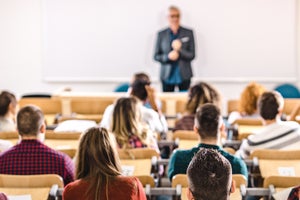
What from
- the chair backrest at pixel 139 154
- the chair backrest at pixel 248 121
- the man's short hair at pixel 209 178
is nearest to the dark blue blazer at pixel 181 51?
the chair backrest at pixel 248 121

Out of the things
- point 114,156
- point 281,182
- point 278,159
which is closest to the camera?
point 114,156

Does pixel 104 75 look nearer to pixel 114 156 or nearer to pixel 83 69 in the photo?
pixel 83 69

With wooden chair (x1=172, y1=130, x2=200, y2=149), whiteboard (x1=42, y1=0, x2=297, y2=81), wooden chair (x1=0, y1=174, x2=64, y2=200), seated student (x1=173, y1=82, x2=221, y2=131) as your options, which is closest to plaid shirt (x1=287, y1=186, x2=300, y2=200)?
wooden chair (x1=0, y1=174, x2=64, y2=200)

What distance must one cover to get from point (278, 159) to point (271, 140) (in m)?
0.61

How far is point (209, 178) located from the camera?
9.14 ft

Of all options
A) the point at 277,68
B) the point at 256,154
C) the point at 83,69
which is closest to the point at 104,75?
the point at 83,69

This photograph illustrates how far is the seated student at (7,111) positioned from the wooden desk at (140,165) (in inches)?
67.4

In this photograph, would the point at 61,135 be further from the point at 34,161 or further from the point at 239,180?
the point at 239,180

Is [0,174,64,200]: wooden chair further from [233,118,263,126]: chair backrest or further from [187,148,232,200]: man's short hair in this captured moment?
[233,118,263,126]: chair backrest

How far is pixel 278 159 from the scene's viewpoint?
469cm

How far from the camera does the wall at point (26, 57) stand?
10.7m

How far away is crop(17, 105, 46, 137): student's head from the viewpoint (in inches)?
179

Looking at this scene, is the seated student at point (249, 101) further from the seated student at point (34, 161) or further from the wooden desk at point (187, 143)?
the seated student at point (34, 161)

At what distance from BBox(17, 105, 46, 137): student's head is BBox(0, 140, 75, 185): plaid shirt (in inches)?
3.8
